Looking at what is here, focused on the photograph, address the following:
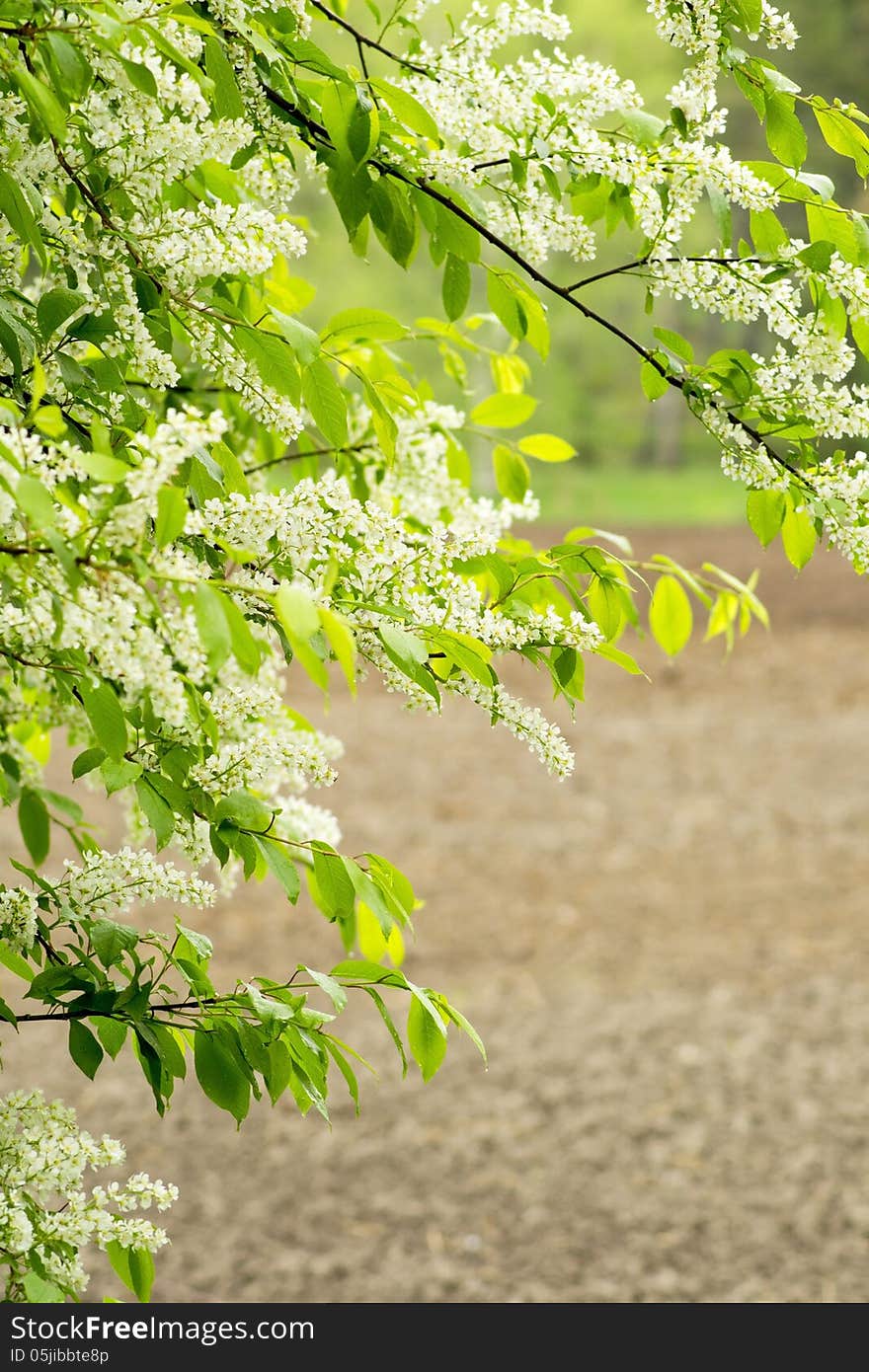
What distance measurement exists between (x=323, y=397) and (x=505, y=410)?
78cm

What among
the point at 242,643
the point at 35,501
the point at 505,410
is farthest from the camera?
the point at 505,410

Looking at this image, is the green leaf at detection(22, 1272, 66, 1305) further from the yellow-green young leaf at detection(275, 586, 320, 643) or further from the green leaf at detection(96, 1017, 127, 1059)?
the yellow-green young leaf at detection(275, 586, 320, 643)

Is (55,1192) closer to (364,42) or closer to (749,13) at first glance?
(364,42)

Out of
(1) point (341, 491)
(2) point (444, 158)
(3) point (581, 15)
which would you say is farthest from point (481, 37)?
(3) point (581, 15)

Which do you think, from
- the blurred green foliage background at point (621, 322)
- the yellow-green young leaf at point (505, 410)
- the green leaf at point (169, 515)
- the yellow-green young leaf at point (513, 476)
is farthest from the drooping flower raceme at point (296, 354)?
the blurred green foliage background at point (621, 322)

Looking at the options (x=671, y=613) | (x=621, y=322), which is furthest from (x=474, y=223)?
(x=621, y=322)

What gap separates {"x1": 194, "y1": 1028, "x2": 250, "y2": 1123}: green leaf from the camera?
64.4 inches

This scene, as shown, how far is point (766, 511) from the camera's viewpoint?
1.81 metres

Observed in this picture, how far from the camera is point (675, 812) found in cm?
941

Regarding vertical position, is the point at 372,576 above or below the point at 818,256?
below

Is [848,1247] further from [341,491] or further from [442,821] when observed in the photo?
[442,821]

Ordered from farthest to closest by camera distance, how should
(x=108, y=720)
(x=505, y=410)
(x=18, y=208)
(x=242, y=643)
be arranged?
(x=505, y=410) → (x=18, y=208) → (x=108, y=720) → (x=242, y=643)

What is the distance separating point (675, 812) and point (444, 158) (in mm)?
7974

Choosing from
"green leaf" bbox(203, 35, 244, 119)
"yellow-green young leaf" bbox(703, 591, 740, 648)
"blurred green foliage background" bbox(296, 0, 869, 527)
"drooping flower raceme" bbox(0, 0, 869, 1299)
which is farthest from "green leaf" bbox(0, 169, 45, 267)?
"blurred green foliage background" bbox(296, 0, 869, 527)
